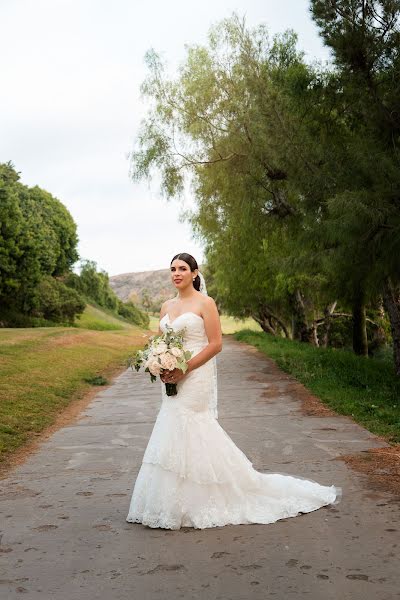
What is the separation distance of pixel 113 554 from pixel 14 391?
10045mm

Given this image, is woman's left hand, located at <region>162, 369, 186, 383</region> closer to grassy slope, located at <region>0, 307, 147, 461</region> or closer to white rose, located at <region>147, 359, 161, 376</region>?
white rose, located at <region>147, 359, 161, 376</region>

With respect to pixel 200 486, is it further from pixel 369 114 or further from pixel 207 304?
pixel 369 114

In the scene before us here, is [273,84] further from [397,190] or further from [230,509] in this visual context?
[230,509]

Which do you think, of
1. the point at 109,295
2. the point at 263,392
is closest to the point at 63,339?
the point at 263,392

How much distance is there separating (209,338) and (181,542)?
1.68 meters

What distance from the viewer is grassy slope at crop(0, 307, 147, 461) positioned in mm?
10852

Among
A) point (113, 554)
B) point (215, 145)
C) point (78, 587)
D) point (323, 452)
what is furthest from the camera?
point (215, 145)

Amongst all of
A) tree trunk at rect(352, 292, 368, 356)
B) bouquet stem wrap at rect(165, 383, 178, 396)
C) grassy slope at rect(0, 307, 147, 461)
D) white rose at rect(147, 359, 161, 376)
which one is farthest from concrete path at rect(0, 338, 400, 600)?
tree trunk at rect(352, 292, 368, 356)

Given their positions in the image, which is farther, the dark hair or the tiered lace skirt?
the dark hair

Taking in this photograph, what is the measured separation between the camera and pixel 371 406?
1080 centimetres

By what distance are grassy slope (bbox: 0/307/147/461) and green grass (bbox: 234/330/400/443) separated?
5.13 metres

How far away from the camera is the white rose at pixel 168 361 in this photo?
529 cm

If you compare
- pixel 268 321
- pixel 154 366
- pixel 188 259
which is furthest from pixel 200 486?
pixel 268 321

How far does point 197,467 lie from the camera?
527 centimetres
